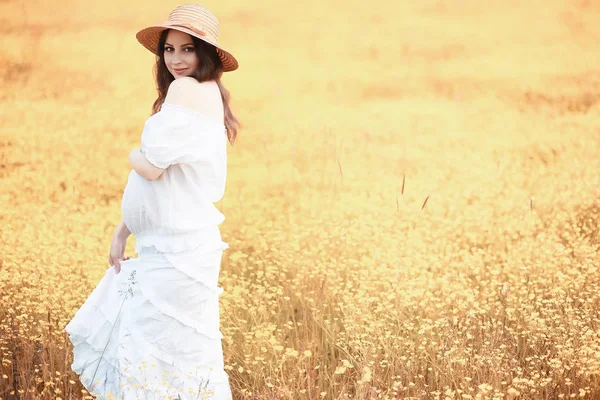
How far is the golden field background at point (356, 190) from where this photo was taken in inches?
167

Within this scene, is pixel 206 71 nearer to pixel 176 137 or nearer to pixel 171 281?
pixel 176 137

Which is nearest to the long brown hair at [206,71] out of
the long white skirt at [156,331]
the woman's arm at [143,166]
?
the woman's arm at [143,166]

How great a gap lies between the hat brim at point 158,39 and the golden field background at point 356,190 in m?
1.39

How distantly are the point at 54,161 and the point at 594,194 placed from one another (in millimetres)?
5182

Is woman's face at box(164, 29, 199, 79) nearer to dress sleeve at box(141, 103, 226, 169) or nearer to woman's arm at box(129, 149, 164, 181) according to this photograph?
dress sleeve at box(141, 103, 226, 169)

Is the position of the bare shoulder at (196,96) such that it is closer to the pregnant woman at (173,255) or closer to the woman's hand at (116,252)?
the pregnant woman at (173,255)

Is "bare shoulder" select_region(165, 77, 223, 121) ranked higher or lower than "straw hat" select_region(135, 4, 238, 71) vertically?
lower

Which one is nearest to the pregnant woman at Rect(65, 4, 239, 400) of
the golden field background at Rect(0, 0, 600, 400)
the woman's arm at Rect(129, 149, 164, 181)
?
the woman's arm at Rect(129, 149, 164, 181)

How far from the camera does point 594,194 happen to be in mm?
6801

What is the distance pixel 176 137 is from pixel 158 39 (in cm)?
68

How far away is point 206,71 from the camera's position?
3.54m

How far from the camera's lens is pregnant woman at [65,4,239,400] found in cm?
340

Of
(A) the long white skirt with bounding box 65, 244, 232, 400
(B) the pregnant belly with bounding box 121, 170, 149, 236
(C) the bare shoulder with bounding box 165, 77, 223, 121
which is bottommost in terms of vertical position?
(A) the long white skirt with bounding box 65, 244, 232, 400

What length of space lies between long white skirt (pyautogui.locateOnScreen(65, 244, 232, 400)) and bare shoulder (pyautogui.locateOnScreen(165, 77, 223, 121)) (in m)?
0.65
